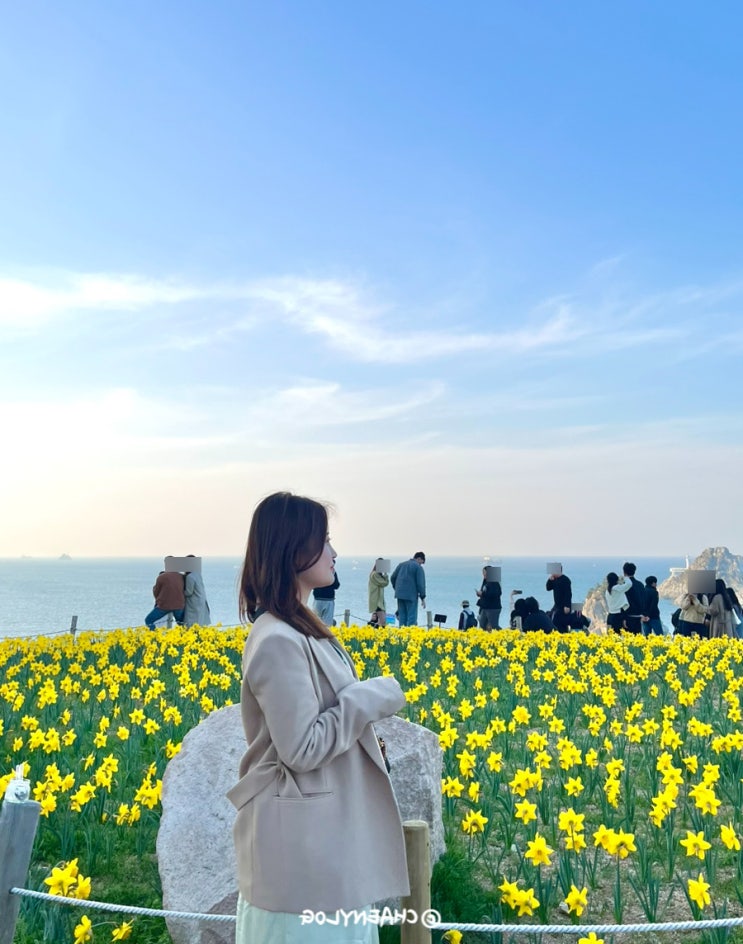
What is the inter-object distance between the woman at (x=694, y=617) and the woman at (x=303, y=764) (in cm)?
1330

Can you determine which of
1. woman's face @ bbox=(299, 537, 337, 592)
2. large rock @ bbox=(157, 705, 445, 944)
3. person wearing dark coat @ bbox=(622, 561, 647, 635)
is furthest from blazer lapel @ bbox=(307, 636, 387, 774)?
person wearing dark coat @ bbox=(622, 561, 647, 635)

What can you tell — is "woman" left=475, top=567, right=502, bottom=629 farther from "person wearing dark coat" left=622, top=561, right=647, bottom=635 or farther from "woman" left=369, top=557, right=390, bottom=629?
"person wearing dark coat" left=622, top=561, right=647, bottom=635

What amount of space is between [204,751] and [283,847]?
280 cm

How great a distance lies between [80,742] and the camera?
747cm

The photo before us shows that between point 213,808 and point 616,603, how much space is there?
1192cm

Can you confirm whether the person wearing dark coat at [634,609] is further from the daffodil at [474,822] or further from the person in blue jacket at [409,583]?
the daffodil at [474,822]

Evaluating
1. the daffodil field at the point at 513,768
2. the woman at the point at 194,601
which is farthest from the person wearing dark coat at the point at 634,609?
the woman at the point at 194,601

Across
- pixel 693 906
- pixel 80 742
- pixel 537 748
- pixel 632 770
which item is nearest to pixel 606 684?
pixel 632 770

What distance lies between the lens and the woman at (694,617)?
14.4 m

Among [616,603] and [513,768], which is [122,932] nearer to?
[513,768]

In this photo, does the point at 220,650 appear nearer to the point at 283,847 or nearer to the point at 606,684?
the point at 606,684

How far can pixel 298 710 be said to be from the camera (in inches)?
85.0

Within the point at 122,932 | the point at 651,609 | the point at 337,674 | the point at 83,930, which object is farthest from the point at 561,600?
the point at 337,674

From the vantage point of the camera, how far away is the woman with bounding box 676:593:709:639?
1443 centimetres
